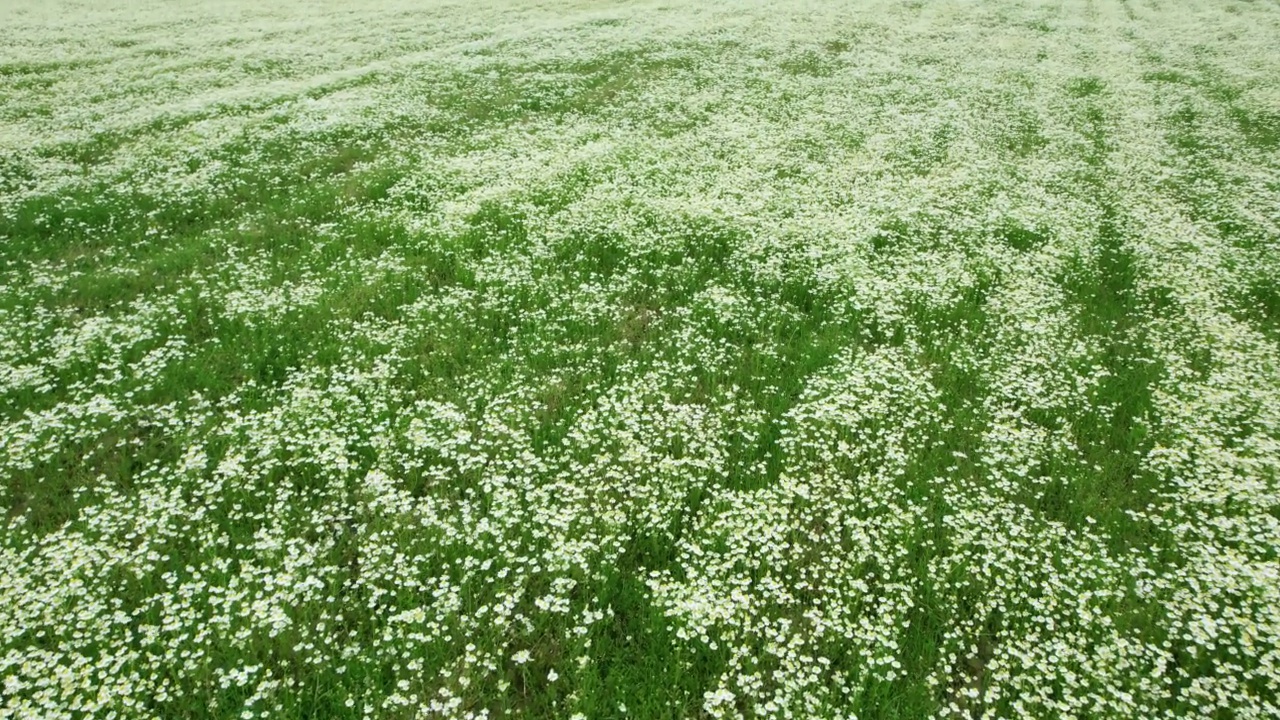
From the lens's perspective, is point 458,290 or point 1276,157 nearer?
point 458,290

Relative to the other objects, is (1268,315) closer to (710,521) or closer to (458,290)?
(710,521)

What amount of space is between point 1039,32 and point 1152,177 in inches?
721

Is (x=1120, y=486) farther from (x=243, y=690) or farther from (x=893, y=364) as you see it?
(x=243, y=690)

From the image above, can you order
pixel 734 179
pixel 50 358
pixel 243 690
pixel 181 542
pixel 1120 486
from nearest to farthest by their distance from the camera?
pixel 243 690 < pixel 181 542 < pixel 1120 486 < pixel 50 358 < pixel 734 179

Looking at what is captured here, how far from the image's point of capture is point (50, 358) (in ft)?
29.5

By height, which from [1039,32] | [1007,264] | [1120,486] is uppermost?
[1039,32]

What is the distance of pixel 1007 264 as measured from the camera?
1187cm

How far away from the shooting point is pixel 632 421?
27.0 feet

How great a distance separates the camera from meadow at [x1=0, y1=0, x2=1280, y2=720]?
224 inches

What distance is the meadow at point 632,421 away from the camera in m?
5.70

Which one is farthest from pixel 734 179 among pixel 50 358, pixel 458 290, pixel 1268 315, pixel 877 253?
pixel 50 358

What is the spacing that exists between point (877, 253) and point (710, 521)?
690cm

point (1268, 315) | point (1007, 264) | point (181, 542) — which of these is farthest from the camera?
point (1007, 264)

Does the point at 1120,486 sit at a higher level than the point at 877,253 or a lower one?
lower
